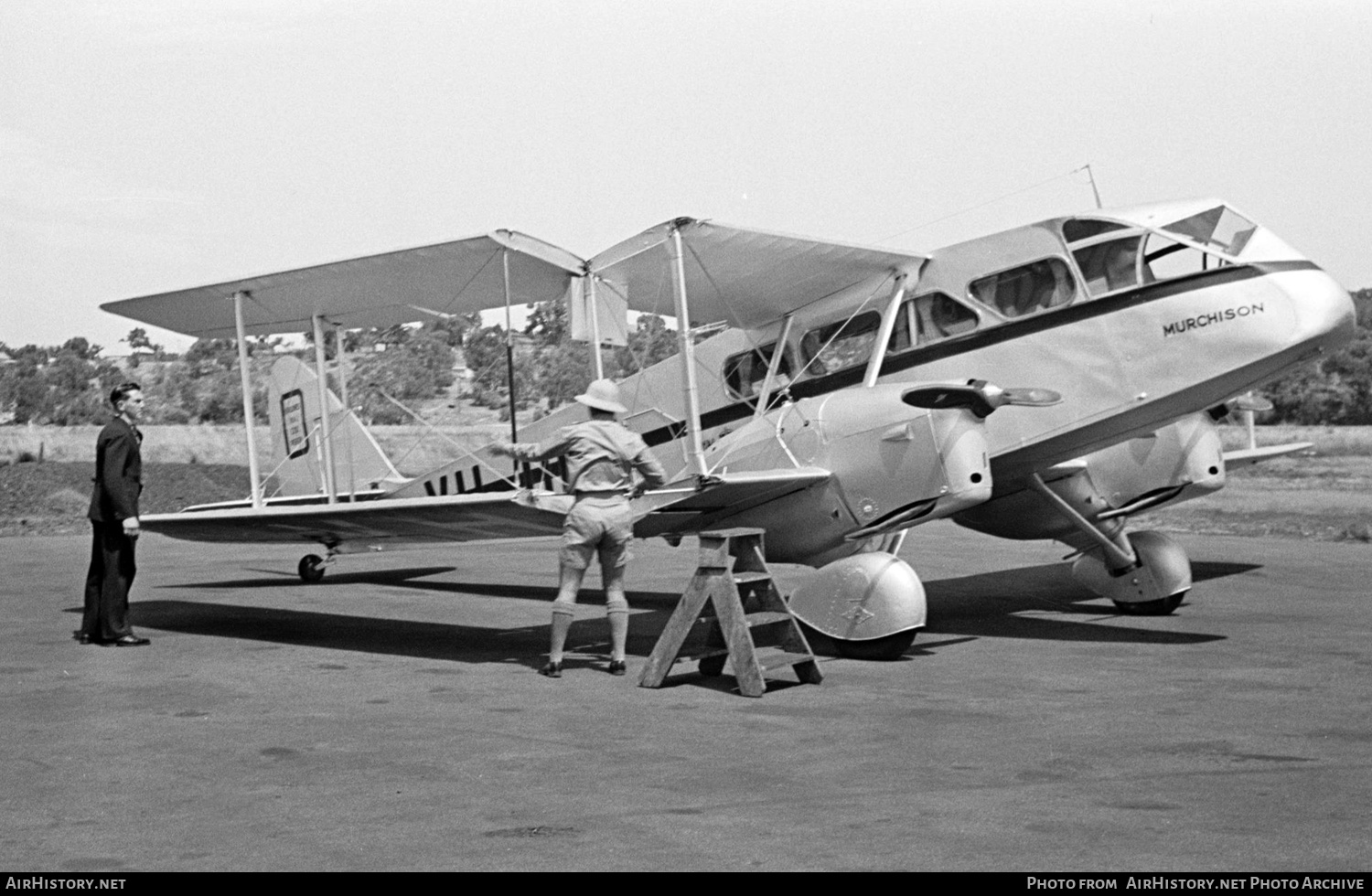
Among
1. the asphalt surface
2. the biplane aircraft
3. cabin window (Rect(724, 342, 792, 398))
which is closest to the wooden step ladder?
the asphalt surface

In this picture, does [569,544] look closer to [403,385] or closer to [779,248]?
[779,248]

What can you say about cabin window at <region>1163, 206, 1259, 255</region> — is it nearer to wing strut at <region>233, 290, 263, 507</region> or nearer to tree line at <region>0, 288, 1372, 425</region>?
wing strut at <region>233, 290, 263, 507</region>

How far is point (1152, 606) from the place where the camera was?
43.3 feet

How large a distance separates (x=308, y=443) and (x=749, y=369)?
243 inches

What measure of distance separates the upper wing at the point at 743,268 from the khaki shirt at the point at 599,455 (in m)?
2.12

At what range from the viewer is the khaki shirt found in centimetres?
979

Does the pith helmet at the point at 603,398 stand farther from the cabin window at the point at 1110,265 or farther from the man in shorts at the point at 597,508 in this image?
the cabin window at the point at 1110,265

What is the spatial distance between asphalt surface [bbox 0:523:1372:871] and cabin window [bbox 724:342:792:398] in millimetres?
2558

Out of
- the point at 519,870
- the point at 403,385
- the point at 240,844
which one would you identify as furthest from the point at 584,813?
the point at 403,385

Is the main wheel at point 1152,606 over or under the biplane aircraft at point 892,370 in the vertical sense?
under

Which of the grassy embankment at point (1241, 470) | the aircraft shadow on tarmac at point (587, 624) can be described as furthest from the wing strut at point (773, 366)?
the grassy embankment at point (1241, 470)

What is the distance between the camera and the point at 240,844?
5.34 m

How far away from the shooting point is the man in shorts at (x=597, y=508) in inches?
384
